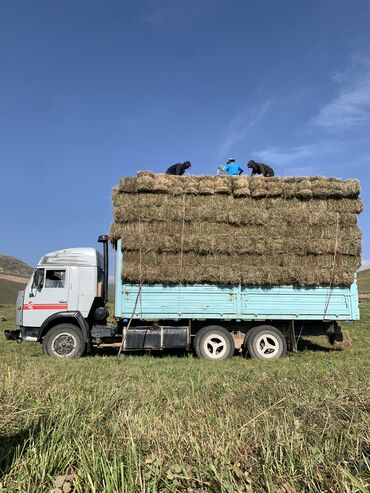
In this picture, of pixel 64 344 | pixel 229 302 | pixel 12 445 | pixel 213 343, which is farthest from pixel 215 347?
pixel 12 445

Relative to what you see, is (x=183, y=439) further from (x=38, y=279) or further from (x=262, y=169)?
(x=262, y=169)

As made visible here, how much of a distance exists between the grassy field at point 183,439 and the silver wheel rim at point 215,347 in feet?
19.9

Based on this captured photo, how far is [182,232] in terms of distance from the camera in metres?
11.5

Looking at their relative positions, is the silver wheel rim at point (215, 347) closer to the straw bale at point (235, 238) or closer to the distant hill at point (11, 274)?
the straw bale at point (235, 238)

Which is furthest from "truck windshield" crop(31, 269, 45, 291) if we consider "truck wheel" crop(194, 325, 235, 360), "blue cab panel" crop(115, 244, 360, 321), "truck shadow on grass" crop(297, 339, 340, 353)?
"truck shadow on grass" crop(297, 339, 340, 353)

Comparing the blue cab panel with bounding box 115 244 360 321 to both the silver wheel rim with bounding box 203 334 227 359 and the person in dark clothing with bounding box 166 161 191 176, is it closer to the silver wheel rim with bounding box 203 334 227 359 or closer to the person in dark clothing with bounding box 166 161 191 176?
the silver wheel rim with bounding box 203 334 227 359

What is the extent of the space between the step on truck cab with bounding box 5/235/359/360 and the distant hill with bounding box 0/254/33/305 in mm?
54074

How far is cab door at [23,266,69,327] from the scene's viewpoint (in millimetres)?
11789

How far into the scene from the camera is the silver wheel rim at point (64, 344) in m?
11.5

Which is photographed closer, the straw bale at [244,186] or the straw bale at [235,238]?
the straw bale at [235,238]

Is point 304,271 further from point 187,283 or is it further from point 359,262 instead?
point 187,283

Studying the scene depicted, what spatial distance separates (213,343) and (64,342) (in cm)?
399

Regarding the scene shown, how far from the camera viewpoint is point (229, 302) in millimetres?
11445

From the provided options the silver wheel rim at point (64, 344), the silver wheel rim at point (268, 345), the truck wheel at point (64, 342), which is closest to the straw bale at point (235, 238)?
the silver wheel rim at point (268, 345)
